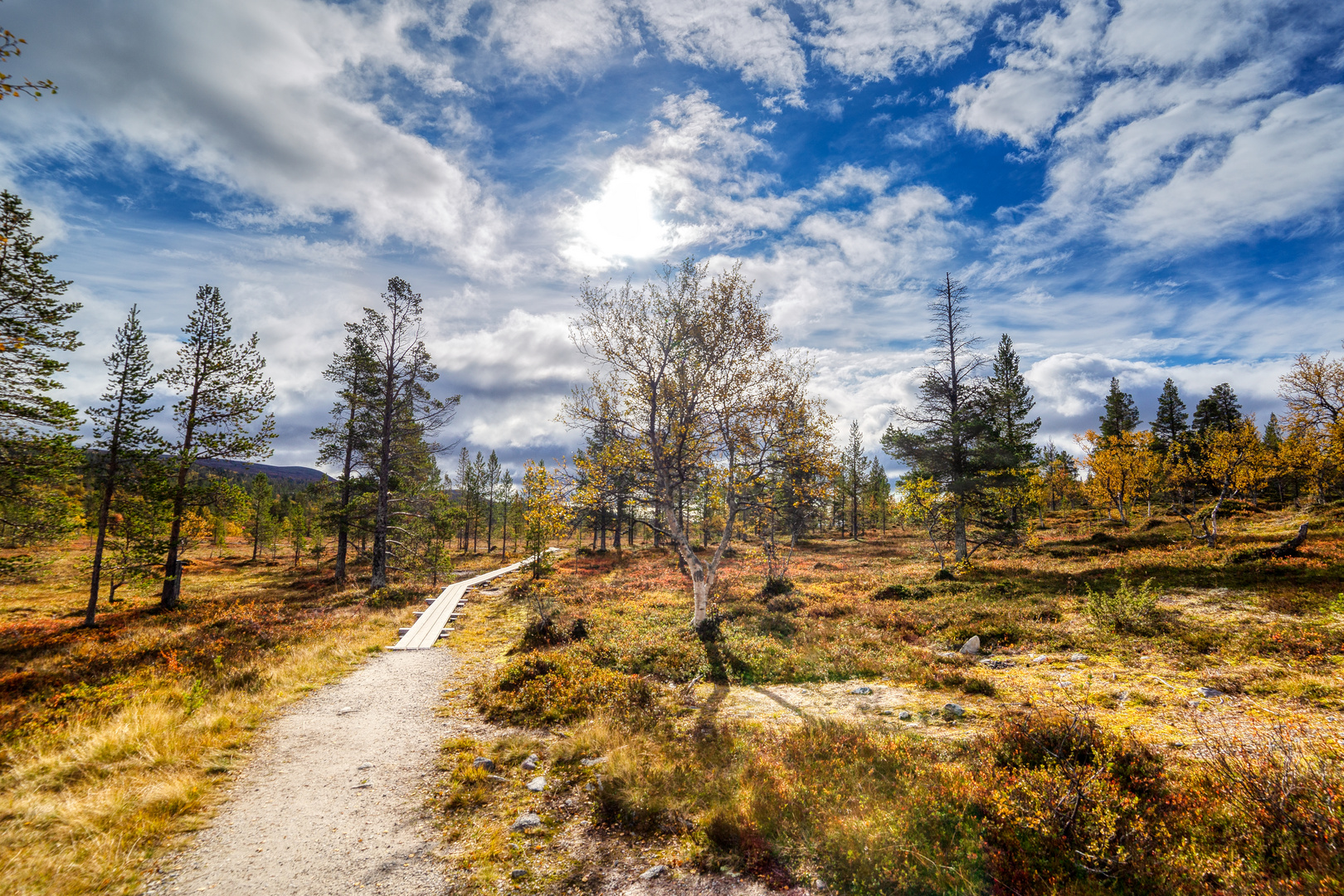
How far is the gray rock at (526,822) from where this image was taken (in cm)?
594

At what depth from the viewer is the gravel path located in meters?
4.85

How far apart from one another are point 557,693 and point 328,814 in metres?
4.73

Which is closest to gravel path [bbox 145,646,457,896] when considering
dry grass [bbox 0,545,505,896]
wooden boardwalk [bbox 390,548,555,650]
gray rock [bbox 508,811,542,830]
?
dry grass [bbox 0,545,505,896]

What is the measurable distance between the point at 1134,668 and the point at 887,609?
831 centimetres

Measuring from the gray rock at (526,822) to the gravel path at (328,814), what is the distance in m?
0.95

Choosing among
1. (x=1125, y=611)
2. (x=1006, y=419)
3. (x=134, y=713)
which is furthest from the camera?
(x=1006, y=419)

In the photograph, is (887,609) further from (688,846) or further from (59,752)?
(59,752)

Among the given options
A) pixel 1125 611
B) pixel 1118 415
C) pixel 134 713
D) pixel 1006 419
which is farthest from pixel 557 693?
pixel 1118 415

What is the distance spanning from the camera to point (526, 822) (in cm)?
603

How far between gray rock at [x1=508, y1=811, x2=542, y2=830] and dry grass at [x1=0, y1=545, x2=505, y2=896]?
3.68m

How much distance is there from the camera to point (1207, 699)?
7938mm

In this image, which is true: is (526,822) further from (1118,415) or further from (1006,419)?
(1118,415)

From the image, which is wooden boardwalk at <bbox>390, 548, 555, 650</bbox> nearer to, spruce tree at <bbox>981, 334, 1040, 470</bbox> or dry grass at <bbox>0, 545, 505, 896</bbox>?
dry grass at <bbox>0, 545, 505, 896</bbox>

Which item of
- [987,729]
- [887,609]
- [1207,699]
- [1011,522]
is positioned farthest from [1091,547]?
[987,729]
